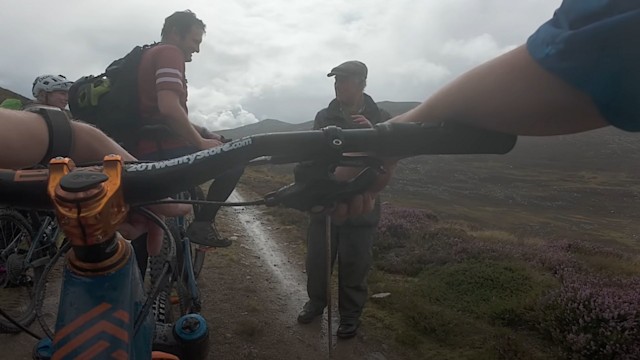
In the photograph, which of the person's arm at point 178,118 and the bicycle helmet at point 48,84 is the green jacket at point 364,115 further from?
the bicycle helmet at point 48,84

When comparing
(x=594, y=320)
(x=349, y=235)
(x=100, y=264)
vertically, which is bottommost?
(x=594, y=320)

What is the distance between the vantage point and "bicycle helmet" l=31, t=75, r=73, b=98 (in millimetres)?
6410

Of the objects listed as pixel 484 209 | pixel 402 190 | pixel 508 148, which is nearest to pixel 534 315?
pixel 508 148

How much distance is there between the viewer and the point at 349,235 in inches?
228

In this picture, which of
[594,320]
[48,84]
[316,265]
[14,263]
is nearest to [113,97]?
[14,263]

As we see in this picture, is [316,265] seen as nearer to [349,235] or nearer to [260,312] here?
[349,235]

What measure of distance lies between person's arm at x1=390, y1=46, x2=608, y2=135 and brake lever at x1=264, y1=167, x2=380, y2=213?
31cm

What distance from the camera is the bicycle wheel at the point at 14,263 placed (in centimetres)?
535

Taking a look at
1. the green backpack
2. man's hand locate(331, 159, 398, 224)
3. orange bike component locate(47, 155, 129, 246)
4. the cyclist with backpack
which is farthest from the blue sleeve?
the green backpack

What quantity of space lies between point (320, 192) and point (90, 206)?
0.63 m

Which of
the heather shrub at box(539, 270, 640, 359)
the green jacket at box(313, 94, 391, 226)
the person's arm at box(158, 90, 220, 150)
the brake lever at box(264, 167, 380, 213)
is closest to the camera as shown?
the brake lever at box(264, 167, 380, 213)

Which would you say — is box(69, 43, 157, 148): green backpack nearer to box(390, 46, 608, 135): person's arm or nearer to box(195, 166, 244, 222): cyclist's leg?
box(195, 166, 244, 222): cyclist's leg

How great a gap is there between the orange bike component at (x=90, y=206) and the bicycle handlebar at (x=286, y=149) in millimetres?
80

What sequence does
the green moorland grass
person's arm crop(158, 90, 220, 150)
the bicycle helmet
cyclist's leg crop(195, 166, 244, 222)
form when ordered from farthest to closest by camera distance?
the bicycle helmet < the green moorland grass < cyclist's leg crop(195, 166, 244, 222) < person's arm crop(158, 90, 220, 150)
